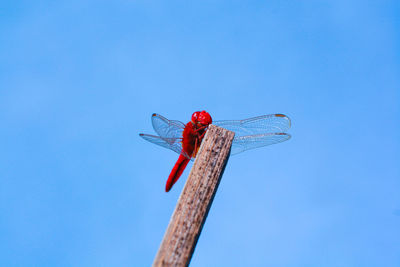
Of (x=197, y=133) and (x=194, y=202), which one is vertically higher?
(x=197, y=133)

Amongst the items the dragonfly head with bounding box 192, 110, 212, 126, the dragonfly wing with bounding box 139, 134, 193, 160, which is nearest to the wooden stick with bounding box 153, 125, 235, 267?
the dragonfly head with bounding box 192, 110, 212, 126

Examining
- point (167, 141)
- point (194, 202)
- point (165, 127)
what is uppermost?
point (165, 127)

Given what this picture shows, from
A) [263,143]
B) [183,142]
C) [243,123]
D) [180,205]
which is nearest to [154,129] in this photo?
[183,142]

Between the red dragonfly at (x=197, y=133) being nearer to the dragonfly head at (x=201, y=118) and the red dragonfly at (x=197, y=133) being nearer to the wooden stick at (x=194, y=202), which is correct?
the dragonfly head at (x=201, y=118)

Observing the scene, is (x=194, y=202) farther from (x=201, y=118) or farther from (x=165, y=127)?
(x=165, y=127)

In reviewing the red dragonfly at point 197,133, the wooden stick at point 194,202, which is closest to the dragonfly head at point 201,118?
the red dragonfly at point 197,133

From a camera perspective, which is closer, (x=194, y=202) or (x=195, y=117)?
(x=194, y=202)

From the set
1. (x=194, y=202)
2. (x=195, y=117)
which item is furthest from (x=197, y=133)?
(x=194, y=202)

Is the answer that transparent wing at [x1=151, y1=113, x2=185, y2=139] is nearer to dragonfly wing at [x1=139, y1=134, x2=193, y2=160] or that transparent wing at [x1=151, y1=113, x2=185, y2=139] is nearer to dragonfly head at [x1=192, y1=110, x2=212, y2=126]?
dragonfly wing at [x1=139, y1=134, x2=193, y2=160]
